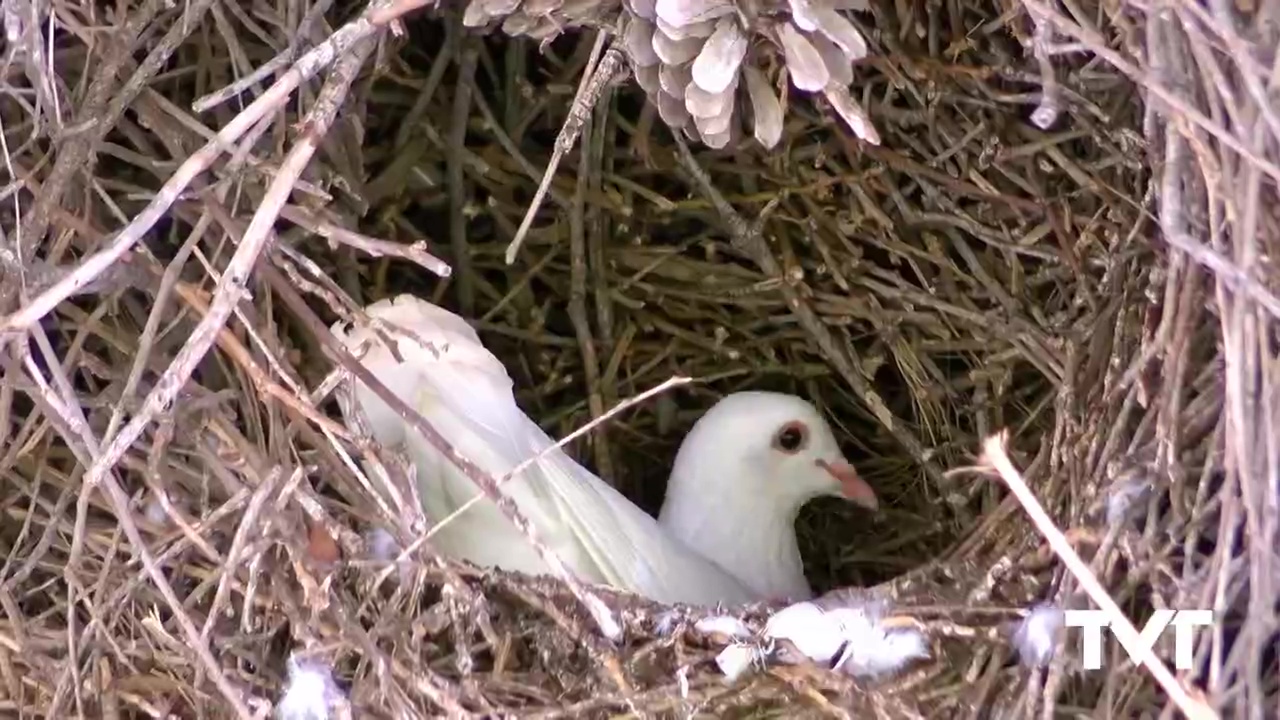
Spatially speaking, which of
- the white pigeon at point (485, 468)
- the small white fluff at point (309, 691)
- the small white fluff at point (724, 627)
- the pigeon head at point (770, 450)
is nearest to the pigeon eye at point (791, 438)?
the pigeon head at point (770, 450)

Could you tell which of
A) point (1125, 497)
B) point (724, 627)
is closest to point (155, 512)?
point (724, 627)

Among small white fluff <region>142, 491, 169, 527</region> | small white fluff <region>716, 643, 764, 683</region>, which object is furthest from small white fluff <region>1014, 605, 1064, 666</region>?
small white fluff <region>142, 491, 169, 527</region>

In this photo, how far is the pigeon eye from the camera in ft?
4.48

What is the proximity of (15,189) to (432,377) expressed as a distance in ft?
1.03

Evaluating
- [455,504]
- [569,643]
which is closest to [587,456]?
[455,504]

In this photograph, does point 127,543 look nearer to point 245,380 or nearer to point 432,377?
point 245,380

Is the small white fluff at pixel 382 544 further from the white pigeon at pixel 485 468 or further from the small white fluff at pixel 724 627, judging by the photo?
the small white fluff at pixel 724 627

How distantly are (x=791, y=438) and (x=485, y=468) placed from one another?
0.39 meters

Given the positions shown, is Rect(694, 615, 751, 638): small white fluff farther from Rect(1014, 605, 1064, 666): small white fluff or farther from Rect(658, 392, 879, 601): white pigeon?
Rect(658, 392, 879, 601): white pigeon

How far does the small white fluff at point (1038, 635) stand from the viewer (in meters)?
0.90

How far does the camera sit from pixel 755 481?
4.53 feet

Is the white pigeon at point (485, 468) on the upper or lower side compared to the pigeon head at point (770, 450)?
upper

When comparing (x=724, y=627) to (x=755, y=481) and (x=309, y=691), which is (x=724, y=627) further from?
(x=755, y=481)

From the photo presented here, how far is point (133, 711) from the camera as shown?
1.06m
